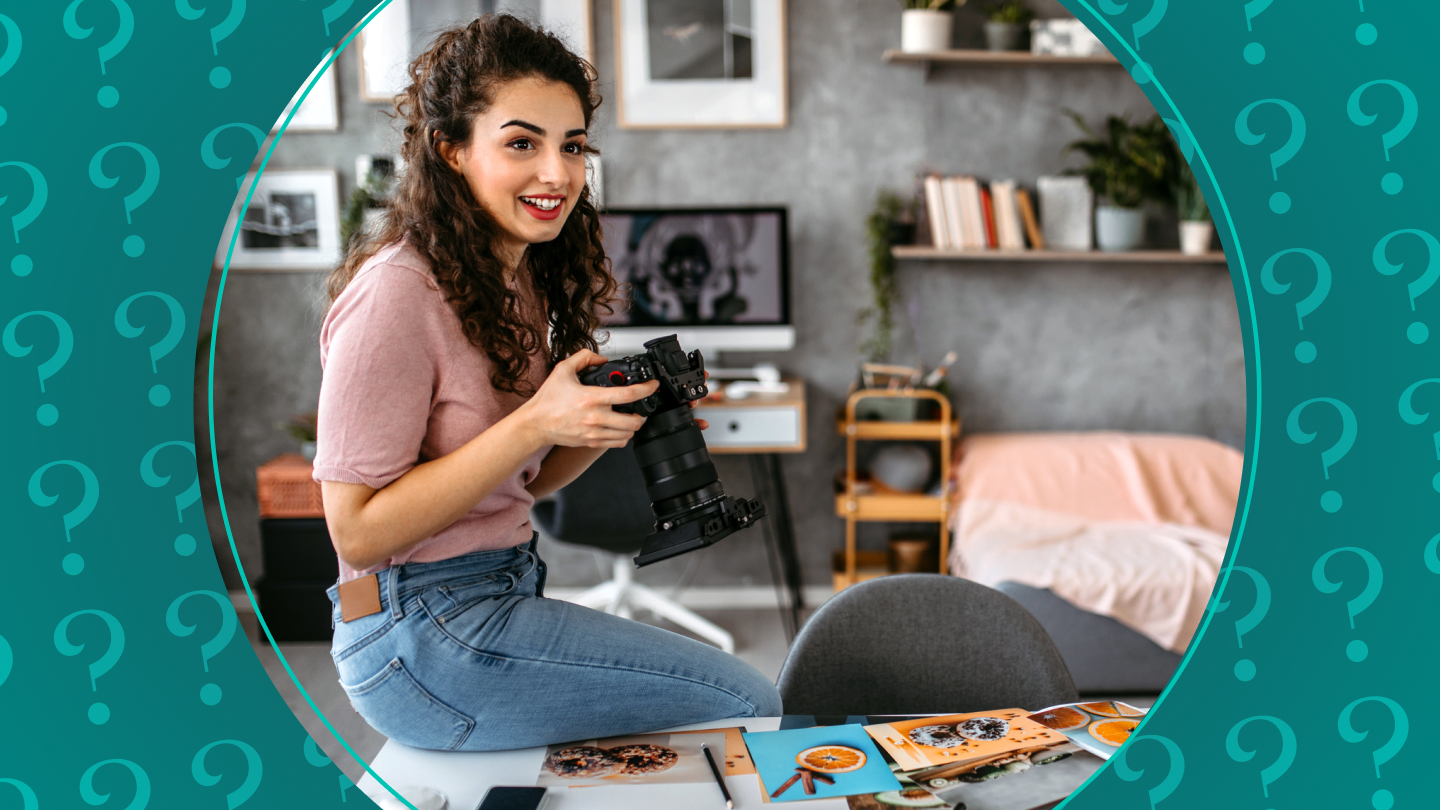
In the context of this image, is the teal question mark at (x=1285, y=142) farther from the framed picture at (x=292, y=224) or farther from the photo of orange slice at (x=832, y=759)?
the framed picture at (x=292, y=224)

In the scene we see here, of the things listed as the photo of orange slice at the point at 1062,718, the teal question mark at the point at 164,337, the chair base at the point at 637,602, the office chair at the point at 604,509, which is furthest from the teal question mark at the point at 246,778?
the chair base at the point at 637,602

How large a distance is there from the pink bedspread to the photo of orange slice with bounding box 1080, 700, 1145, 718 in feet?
3.95

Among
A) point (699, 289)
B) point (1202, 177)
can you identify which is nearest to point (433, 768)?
point (1202, 177)

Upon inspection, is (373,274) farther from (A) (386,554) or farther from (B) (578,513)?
(B) (578,513)

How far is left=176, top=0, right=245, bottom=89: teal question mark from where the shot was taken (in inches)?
23.5

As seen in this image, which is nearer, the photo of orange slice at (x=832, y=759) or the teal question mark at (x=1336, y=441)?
the teal question mark at (x=1336, y=441)

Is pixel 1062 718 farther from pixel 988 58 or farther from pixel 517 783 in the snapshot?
pixel 988 58

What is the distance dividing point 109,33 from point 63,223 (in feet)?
0.42

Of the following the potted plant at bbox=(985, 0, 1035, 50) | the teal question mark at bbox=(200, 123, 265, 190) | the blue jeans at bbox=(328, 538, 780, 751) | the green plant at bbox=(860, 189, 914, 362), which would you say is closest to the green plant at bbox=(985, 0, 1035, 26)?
the potted plant at bbox=(985, 0, 1035, 50)

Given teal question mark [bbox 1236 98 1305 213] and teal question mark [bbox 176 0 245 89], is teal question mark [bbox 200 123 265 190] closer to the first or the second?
teal question mark [bbox 176 0 245 89]

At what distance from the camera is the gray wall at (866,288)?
8.93 ft

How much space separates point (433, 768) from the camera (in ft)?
2.65

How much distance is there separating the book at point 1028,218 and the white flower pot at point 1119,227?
173 mm

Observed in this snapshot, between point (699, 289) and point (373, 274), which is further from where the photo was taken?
point (699, 289)
